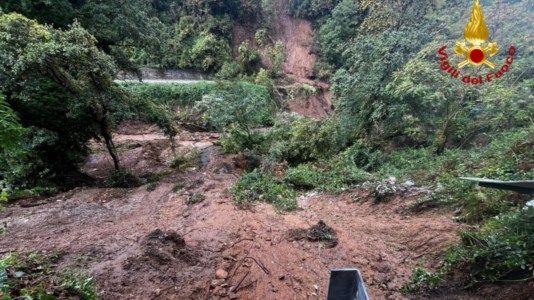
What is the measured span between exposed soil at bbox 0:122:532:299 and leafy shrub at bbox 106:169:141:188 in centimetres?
121

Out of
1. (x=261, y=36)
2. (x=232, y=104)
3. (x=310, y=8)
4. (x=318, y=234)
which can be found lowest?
(x=318, y=234)

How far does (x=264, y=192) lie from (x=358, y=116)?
18.5ft

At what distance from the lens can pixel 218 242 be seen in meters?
3.93

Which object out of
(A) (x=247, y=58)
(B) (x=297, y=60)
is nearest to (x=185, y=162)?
(A) (x=247, y=58)

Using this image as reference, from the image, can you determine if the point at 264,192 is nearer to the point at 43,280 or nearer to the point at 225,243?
the point at 225,243

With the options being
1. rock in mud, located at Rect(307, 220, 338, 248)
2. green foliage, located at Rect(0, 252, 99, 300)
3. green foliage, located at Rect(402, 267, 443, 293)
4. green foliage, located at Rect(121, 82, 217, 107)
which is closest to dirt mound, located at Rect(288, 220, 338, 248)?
rock in mud, located at Rect(307, 220, 338, 248)

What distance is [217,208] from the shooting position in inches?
199

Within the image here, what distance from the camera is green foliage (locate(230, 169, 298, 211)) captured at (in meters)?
5.32

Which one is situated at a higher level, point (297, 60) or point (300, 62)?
point (297, 60)

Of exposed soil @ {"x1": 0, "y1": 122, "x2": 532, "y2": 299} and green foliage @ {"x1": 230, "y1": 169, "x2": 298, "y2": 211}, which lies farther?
green foliage @ {"x1": 230, "y1": 169, "x2": 298, "y2": 211}

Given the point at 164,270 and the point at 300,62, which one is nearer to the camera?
the point at 164,270

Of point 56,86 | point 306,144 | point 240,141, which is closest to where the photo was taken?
point 56,86

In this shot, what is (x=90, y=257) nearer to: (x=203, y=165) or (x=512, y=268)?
(x=512, y=268)

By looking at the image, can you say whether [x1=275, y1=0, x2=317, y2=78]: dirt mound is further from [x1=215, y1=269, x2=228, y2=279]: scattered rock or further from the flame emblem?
[x1=215, y1=269, x2=228, y2=279]: scattered rock
